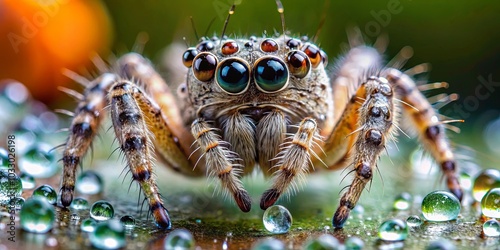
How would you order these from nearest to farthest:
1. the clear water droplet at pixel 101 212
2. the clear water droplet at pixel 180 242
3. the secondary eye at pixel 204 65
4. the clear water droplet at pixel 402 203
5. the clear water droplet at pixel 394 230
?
1. the clear water droplet at pixel 180 242
2. the clear water droplet at pixel 394 230
3. the clear water droplet at pixel 101 212
4. the secondary eye at pixel 204 65
5. the clear water droplet at pixel 402 203

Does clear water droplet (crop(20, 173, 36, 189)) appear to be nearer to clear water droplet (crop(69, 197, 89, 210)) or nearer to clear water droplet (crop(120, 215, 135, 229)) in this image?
clear water droplet (crop(69, 197, 89, 210))

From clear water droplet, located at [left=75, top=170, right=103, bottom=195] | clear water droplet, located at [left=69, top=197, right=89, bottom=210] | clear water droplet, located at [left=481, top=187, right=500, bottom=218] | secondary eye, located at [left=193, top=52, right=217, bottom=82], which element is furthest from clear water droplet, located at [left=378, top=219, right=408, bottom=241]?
clear water droplet, located at [left=75, top=170, right=103, bottom=195]

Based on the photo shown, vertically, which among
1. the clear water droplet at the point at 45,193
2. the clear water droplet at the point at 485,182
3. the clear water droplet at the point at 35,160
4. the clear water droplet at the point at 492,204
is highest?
the clear water droplet at the point at 485,182

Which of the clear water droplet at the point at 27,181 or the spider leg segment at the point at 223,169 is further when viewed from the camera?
the clear water droplet at the point at 27,181

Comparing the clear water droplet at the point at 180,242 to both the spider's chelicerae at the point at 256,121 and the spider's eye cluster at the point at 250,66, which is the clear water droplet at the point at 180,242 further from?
the spider's eye cluster at the point at 250,66

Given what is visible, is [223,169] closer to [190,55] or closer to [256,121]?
[256,121]

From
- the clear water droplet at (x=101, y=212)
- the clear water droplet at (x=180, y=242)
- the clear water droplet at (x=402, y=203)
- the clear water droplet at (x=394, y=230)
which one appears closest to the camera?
the clear water droplet at (x=180, y=242)

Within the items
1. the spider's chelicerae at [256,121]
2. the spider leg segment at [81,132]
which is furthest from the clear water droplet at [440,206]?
the spider leg segment at [81,132]
